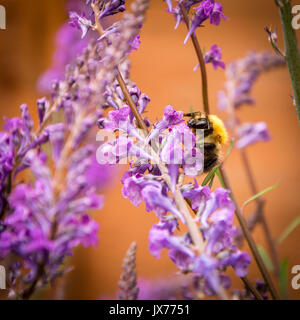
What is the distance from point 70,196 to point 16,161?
0.11 metres

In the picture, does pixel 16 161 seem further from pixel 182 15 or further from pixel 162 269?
pixel 162 269

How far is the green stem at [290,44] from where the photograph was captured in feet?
1.29

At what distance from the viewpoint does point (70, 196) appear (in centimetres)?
29

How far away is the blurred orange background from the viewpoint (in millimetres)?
929

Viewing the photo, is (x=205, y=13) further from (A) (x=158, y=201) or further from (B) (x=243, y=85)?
(B) (x=243, y=85)

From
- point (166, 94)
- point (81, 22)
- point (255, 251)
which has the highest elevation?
point (166, 94)

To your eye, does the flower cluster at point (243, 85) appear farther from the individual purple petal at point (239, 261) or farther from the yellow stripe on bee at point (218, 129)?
the individual purple petal at point (239, 261)

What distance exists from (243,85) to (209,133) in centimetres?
41

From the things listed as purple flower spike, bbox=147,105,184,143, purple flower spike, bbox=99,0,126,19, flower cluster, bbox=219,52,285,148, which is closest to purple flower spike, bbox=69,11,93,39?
purple flower spike, bbox=99,0,126,19

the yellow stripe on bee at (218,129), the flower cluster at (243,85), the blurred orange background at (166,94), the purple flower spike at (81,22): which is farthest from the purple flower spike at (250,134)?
the purple flower spike at (81,22)

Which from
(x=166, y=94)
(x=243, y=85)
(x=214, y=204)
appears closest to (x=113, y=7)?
(x=214, y=204)

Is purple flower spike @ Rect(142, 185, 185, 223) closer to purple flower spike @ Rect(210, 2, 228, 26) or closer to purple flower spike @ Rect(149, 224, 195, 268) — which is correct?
purple flower spike @ Rect(149, 224, 195, 268)

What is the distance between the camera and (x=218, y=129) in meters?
0.53

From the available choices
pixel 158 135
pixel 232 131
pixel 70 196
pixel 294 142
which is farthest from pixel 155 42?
pixel 70 196
